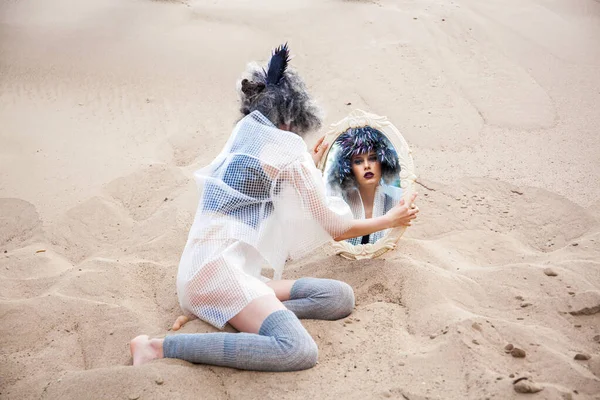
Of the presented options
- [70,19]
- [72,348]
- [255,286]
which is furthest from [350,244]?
[70,19]

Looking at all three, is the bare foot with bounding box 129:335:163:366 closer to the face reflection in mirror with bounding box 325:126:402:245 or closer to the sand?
the sand

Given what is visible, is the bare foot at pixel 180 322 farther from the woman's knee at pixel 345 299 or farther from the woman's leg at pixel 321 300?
the woman's knee at pixel 345 299

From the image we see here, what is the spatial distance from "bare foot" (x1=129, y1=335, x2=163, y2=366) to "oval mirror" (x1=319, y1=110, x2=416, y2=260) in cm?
123

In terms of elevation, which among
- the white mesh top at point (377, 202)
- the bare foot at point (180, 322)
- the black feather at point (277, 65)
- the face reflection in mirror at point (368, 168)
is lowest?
the bare foot at point (180, 322)

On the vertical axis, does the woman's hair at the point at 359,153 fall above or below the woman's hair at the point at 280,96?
below

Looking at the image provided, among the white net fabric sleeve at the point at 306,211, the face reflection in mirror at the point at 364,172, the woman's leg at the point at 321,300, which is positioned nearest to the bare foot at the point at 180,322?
the woman's leg at the point at 321,300

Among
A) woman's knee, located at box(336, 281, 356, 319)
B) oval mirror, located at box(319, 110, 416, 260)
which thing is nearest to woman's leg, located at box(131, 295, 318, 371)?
woman's knee, located at box(336, 281, 356, 319)

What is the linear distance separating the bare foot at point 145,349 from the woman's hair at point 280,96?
1.20 metres

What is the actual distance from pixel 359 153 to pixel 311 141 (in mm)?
1329

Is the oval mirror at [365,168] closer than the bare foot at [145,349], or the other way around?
the bare foot at [145,349]

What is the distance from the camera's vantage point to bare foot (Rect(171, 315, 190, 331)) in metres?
3.29

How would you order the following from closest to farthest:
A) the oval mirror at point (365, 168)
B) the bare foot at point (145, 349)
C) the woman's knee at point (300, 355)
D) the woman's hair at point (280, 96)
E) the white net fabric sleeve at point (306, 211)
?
the woman's knee at point (300, 355), the bare foot at point (145, 349), the white net fabric sleeve at point (306, 211), the woman's hair at point (280, 96), the oval mirror at point (365, 168)

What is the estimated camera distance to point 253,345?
288cm

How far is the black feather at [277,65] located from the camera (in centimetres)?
331
